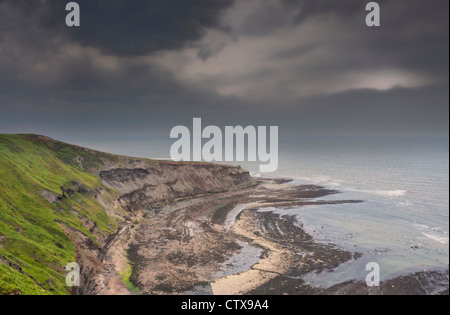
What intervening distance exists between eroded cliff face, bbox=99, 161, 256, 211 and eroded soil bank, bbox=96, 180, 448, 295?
7.84 metres

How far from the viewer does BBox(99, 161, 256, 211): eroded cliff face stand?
6812 centimetres

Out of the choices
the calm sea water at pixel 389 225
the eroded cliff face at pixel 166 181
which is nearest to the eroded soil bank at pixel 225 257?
the calm sea water at pixel 389 225

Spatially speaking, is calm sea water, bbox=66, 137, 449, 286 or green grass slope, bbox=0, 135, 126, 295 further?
calm sea water, bbox=66, 137, 449, 286

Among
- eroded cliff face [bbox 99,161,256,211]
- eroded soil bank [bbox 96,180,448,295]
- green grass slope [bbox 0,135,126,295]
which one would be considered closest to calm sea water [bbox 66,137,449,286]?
eroded soil bank [bbox 96,180,448,295]

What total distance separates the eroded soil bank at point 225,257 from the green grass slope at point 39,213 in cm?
663

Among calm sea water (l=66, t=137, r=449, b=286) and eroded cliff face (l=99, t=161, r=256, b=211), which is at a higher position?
eroded cliff face (l=99, t=161, r=256, b=211)

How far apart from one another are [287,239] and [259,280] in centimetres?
1544

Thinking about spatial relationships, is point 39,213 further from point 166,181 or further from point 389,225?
point 389,225

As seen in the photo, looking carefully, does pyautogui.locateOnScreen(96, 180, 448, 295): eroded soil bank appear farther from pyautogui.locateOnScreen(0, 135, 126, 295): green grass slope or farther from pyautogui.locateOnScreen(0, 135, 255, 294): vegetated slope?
pyautogui.locateOnScreen(0, 135, 126, 295): green grass slope

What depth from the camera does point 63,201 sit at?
40938mm

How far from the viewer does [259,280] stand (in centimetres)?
3216

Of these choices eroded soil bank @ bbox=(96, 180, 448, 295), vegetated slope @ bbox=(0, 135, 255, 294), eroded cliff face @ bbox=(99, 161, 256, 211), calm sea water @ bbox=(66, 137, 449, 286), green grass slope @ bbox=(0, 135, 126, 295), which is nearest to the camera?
green grass slope @ bbox=(0, 135, 126, 295)
